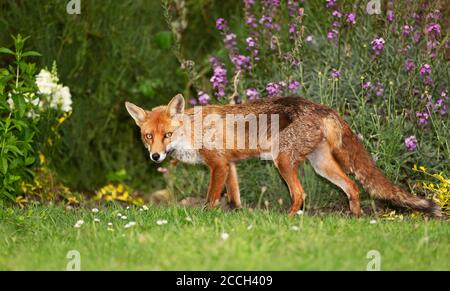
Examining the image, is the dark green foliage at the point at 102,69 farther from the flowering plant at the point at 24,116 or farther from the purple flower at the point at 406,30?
the purple flower at the point at 406,30

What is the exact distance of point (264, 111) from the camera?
7.78m

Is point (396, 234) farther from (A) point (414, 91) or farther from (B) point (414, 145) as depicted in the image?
(A) point (414, 91)

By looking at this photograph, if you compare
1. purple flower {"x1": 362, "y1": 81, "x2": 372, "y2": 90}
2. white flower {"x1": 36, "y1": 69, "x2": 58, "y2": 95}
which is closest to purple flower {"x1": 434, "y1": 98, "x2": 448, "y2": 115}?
purple flower {"x1": 362, "y1": 81, "x2": 372, "y2": 90}

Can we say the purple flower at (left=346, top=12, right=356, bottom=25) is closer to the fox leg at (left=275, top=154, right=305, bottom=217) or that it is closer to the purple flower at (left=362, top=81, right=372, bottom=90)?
the purple flower at (left=362, top=81, right=372, bottom=90)

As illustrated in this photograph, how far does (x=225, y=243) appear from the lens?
554 centimetres

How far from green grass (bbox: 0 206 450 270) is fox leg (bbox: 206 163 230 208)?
0.61 meters

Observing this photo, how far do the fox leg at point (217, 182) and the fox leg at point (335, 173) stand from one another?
0.98 m

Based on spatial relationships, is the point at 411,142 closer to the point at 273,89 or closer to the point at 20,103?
the point at 273,89

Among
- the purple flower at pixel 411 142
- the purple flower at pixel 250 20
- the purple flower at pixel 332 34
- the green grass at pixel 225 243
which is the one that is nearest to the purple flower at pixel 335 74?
the purple flower at pixel 332 34

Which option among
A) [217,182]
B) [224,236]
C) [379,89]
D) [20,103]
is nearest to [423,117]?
[379,89]

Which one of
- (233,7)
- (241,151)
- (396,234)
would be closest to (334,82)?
(241,151)

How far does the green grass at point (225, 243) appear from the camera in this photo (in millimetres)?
5250

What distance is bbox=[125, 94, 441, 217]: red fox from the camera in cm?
743

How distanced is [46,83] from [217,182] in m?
3.13
